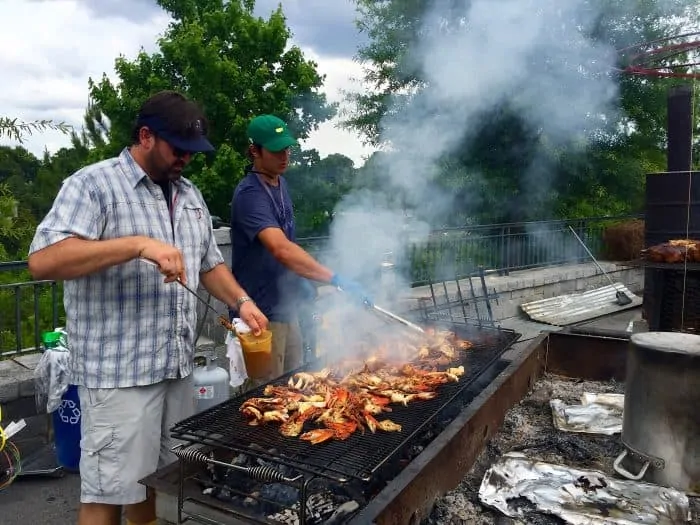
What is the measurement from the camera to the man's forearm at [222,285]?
3.22 metres

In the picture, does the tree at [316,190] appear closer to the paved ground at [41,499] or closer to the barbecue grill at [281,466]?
the paved ground at [41,499]

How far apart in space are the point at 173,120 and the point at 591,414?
10.5 ft

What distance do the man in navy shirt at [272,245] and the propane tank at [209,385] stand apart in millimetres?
667

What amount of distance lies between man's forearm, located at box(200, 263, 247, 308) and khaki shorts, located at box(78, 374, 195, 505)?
73cm

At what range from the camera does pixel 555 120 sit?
37.8ft

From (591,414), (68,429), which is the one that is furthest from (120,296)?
(591,414)

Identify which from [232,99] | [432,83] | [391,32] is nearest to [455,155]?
[432,83]

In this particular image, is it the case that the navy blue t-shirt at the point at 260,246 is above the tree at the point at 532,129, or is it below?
below

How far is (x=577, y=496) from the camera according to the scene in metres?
2.53

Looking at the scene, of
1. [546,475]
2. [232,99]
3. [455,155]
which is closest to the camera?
[546,475]

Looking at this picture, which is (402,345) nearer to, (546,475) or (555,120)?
(546,475)

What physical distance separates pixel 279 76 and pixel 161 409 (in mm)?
17018

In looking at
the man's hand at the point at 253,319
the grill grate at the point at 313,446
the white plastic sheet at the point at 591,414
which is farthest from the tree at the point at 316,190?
the grill grate at the point at 313,446

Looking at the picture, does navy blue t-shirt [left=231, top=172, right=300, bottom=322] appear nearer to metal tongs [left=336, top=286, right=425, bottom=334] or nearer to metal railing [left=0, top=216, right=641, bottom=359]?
metal tongs [left=336, top=286, right=425, bottom=334]
